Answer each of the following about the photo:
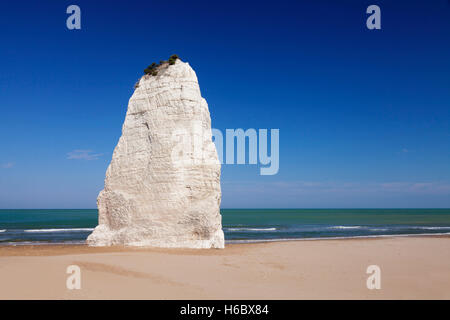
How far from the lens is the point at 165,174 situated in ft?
65.2

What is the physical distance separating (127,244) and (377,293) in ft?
44.2

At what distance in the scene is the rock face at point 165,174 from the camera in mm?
19266

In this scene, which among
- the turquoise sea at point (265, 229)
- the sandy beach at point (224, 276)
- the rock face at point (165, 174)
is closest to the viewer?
the sandy beach at point (224, 276)

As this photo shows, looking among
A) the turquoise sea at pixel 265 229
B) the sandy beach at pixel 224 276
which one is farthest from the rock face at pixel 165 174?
the turquoise sea at pixel 265 229

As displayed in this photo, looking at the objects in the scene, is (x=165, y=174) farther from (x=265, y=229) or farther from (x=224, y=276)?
(x=265, y=229)

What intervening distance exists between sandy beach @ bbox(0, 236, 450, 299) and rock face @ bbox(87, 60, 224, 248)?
5.56ft

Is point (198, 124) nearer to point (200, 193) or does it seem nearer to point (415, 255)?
point (200, 193)

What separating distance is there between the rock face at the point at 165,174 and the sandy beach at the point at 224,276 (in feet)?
5.56

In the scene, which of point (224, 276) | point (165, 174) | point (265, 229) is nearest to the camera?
point (224, 276)

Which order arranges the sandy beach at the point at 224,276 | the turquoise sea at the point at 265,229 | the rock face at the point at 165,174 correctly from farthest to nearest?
the turquoise sea at the point at 265,229, the rock face at the point at 165,174, the sandy beach at the point at 224,276

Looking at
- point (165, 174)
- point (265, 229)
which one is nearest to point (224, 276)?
point (165, 174)

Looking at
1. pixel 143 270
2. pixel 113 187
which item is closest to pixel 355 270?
pixel 143 270

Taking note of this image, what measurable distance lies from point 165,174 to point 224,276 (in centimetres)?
889

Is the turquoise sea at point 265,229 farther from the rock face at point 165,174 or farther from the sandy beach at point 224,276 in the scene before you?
the sandy beach at point 224,276
